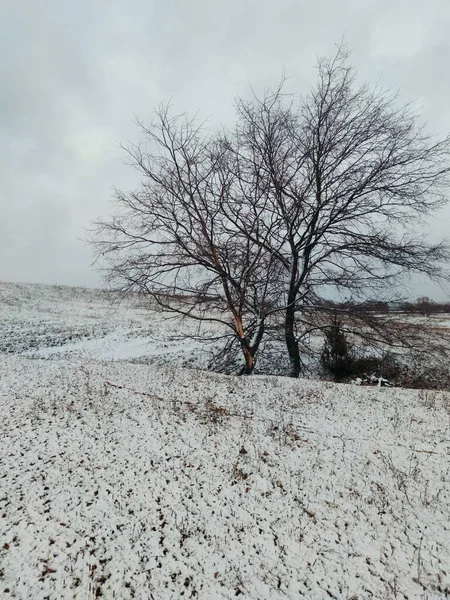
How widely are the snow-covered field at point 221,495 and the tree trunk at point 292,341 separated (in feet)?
12.3

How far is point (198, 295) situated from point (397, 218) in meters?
6.53

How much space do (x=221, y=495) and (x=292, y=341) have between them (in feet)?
25.1

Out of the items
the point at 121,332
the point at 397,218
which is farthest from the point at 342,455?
the point at 121,332

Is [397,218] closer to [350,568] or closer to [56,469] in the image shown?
[350,568]

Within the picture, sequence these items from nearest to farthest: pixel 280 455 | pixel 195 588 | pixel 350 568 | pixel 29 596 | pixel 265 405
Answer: pixel 29 596, pixel 195 588, pixel 350 568, pixel 280 455, pixel 265 405

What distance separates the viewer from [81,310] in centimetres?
2764

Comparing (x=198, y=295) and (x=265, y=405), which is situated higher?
(x=198, y=295)

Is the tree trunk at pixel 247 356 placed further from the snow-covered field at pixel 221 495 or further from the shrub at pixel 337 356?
the shrub at pixel 337 356

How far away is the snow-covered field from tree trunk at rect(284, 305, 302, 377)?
3.74 m

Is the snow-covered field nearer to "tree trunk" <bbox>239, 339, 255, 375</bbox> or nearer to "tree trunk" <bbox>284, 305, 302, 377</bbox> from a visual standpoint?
"tree trunk" <bbox>239, 339, 255, 375</bbox>

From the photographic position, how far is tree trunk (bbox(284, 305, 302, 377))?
10133 millimetres

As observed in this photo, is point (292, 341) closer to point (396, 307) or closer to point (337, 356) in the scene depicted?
point (337, 356)

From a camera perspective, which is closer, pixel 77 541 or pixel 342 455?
pixel 77 541

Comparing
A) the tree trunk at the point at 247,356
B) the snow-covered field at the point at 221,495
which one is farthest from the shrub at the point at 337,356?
the snow-covered field at the point at 221,495
